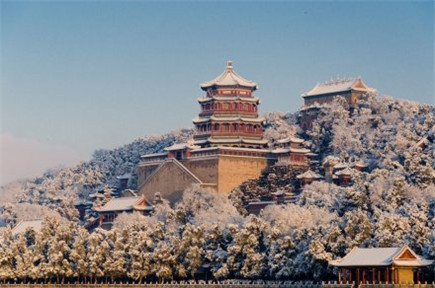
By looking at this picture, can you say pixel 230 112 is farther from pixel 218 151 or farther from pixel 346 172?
pixel 346 172

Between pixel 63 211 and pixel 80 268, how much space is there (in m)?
27.8

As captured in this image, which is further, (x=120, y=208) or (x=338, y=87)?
(x=338, y=87)

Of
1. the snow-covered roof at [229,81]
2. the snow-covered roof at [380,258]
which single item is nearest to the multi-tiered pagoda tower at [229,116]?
the snow-covered roof at [229,81]

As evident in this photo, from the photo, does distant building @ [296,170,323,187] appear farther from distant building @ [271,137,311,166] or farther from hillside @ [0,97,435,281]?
distant building @ [271,137,311,166]

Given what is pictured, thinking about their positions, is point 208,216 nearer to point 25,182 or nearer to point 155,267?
Answer: point 155,267

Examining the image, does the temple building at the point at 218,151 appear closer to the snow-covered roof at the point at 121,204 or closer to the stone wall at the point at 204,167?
the stone wall at the point at 204,167

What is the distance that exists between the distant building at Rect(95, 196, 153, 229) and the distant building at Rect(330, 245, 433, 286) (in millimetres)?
31128

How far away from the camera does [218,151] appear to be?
93.9m

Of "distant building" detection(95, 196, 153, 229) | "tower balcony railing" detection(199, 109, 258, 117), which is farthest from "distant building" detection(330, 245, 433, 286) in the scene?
"tower balcony railing" detection(199, 109, 258, 117)

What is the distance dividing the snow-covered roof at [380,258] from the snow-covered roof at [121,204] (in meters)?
31.7

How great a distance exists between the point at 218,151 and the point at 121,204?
31.7 feet

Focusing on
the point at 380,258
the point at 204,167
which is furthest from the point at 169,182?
the point at 380,258

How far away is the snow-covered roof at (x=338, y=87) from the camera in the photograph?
108 meters

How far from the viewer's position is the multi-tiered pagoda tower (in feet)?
322
